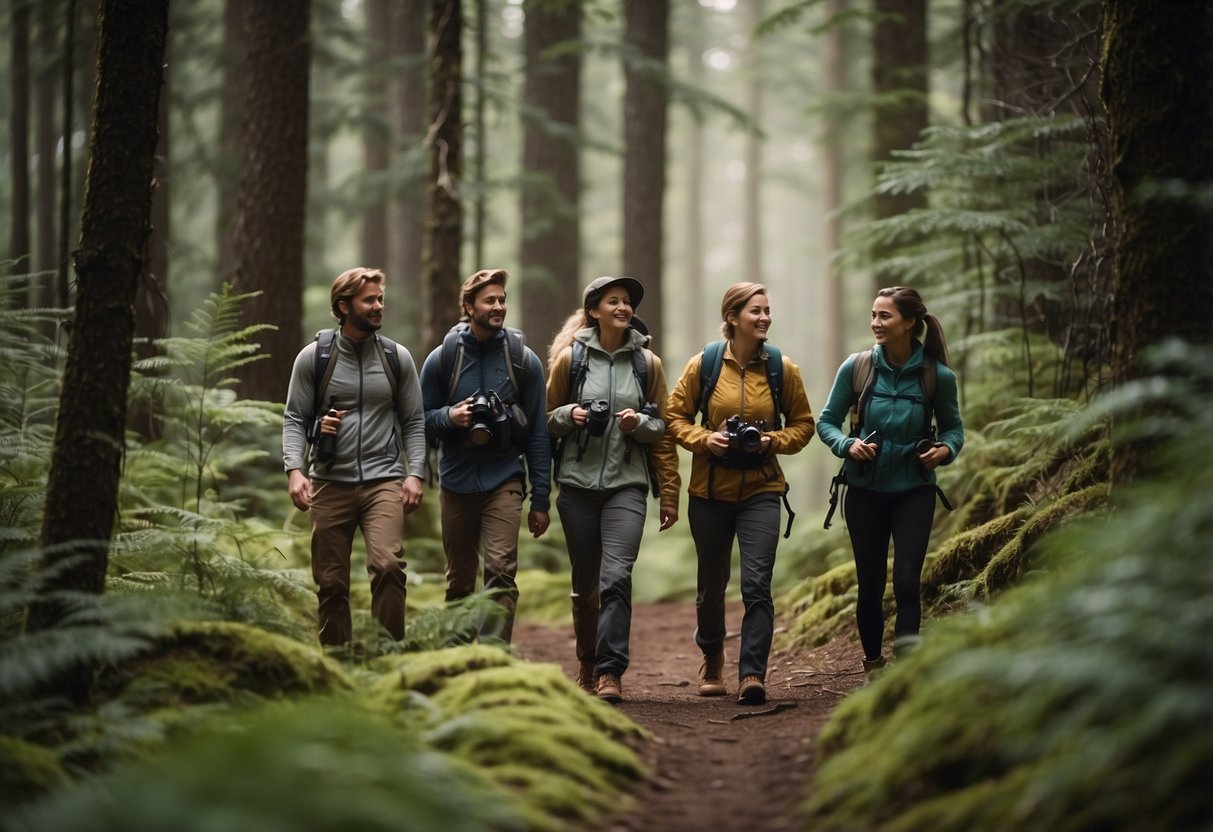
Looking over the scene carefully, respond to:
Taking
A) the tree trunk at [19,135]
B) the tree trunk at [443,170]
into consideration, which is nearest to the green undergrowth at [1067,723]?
the tree trunk at [443,170]

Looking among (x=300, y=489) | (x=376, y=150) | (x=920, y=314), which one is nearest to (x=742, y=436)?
(x=920, y=314)

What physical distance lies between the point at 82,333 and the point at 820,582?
6457 mm

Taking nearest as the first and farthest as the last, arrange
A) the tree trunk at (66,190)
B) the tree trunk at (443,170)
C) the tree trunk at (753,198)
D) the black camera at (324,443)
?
the black camera at (324,443)
the tree trunk at (66,190)
the tree trunk at (443,170)
the tree trunk at (753,198)

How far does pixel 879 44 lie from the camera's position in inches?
561

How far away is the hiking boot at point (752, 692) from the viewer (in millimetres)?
6523

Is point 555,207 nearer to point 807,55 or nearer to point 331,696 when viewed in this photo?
point 331,696

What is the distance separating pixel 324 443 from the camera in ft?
21.8

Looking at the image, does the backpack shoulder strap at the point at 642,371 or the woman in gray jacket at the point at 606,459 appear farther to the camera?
the backpack shoulder strap at the point at 642,371

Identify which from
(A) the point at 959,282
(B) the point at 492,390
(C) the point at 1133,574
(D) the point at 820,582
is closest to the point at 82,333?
(B) the point at 492,390

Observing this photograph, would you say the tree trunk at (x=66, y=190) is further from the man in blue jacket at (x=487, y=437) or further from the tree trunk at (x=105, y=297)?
the man in blue jacket at (x=487, y=437)

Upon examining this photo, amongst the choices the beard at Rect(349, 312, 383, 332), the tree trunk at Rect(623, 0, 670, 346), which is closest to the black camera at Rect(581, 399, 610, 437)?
the beard at Rect(349, 312, 383, 332)

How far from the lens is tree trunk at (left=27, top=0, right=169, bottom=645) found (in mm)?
5074

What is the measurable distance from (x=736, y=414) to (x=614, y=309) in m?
1.07

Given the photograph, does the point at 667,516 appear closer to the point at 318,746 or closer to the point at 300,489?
the point at 300,489
